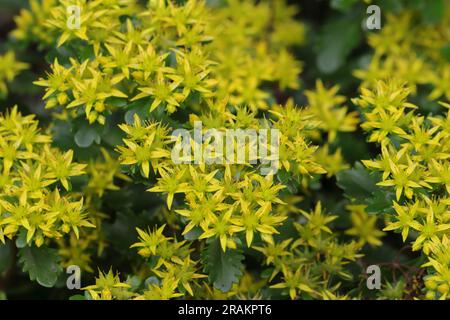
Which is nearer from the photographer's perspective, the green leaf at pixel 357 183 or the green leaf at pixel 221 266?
the green leaf at pixel 221 266

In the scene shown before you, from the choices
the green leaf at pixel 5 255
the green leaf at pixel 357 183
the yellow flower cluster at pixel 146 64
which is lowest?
the green leaf at pixel 5 255

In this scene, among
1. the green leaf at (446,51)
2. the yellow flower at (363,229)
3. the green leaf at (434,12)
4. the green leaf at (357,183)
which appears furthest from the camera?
the green leaf at (434,12)

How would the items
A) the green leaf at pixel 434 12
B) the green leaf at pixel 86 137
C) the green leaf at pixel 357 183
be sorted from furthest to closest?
the green leaf at pixel 434 12, the green leaf at pixel 357 183, the green leaf at pixel 86 137

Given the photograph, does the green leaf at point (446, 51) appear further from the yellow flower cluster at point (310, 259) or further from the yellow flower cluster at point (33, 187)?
the yellow flower cluster at point (33, 187)

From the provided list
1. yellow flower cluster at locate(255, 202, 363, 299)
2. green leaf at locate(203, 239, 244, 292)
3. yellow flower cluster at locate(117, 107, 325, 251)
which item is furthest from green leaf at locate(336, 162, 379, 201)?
green leaf at locate(203, 239, 244, 292)

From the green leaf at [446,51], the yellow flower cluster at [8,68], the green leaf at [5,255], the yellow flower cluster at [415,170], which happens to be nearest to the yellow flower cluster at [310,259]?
the yellow flower cluster at [415,170]
